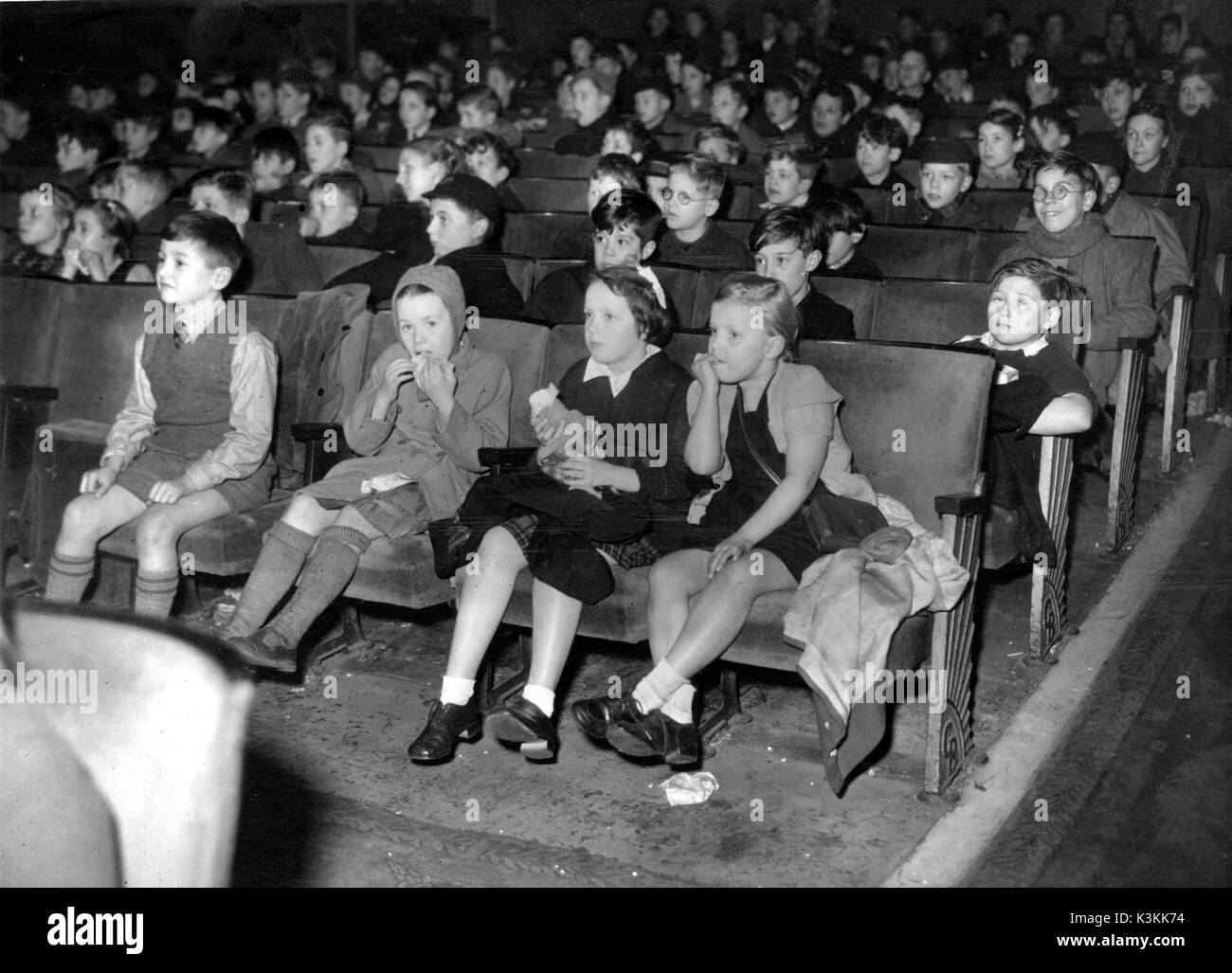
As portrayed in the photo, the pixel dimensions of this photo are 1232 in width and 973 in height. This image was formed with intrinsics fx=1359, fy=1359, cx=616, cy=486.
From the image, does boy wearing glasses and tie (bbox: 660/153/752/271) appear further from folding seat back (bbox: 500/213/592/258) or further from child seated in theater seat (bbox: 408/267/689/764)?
child seated in theater seat (bbox: 408/267/689/764)

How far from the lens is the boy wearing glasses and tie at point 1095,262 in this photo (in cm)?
411

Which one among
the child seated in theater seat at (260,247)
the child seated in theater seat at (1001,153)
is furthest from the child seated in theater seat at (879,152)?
the child seated in theater seat at (260,247)

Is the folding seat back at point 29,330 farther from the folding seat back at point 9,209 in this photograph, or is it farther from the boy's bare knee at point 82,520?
the folding seat back at point 9,209

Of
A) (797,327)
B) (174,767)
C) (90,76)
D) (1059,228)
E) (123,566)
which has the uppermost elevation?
(90,76)

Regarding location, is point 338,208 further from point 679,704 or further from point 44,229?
point 679,704

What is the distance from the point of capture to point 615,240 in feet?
12.9

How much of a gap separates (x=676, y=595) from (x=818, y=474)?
41 cm

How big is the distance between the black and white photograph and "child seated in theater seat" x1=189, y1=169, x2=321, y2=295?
0.07ft

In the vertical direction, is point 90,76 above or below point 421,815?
above

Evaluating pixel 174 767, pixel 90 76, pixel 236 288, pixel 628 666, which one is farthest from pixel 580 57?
pixel 174 767

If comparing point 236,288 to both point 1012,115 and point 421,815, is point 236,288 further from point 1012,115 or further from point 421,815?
point 1012,115

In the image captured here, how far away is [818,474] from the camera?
2.95m

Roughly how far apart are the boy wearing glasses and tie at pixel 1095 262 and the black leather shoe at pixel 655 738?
2004 millimetres

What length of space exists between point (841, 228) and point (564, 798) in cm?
205
